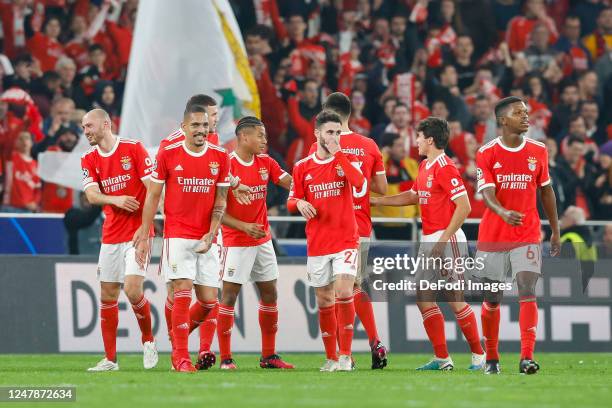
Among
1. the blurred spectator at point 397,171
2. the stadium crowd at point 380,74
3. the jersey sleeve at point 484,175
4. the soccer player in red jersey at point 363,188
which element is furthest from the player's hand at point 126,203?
the blurred spectator at point 397,171

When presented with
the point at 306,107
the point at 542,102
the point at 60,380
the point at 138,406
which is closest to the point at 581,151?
→ the point at 542,102

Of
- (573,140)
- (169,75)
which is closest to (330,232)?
(169,75)

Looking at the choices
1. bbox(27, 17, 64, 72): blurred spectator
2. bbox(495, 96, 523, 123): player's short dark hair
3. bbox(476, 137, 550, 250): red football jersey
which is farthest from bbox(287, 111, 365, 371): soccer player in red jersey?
bbox(27, 17, 64, 72): blurred spectator

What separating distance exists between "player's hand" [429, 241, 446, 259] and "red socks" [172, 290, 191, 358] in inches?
85.5

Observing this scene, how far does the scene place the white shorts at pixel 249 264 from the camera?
41.0 feet

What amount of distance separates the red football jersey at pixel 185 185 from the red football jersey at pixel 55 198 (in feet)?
20.1

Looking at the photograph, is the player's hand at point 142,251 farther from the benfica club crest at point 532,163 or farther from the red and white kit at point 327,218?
the benfica club crest at point 532,163

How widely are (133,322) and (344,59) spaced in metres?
7.07

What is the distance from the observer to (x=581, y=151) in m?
19.1

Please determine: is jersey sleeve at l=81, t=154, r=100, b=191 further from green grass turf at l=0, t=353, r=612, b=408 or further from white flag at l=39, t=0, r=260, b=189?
white flag at l=39, t=0, r=260, b=189

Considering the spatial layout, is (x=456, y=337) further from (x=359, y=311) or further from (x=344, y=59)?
(x=344, y=59)

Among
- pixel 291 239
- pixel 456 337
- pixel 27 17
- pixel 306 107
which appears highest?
pixel 27 17

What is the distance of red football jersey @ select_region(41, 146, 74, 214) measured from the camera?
17453 mm

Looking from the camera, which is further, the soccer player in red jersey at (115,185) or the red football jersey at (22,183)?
the red football jersey at (22,183)
